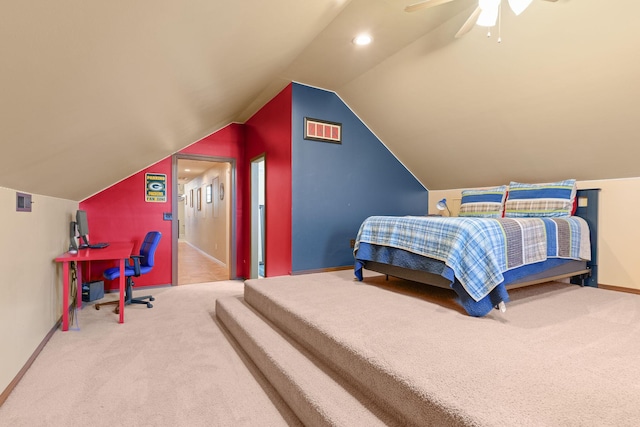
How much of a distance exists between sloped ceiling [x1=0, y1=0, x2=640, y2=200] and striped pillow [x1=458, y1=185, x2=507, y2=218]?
317 mm

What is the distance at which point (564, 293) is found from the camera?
2.84 metres

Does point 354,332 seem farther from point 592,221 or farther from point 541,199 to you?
point 592,221

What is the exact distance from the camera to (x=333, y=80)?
3.81 m

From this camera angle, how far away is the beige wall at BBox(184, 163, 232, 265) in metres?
5.70

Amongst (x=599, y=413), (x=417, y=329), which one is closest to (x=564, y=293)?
(x=417, y=329)

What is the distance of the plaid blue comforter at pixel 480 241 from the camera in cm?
208

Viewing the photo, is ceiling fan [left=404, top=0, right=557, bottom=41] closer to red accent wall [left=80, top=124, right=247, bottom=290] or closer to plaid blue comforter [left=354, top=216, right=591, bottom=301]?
plaid blue comforter [left=354, top=216, right=591, bottom=301]

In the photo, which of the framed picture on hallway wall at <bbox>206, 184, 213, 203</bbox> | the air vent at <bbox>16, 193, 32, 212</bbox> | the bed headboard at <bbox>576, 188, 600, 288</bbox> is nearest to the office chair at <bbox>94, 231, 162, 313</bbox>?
the air vent at <bbox>16, 193, 32, 212</bbox>

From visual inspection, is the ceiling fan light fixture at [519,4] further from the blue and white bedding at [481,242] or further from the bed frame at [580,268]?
the bed frame at [580,268]

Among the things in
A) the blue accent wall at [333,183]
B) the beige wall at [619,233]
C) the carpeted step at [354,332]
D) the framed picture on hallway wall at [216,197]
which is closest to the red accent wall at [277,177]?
the blue accent wall at [333,183]

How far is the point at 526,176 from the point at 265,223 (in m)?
3.43

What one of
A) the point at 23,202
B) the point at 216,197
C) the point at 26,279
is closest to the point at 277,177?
the point at 23,202

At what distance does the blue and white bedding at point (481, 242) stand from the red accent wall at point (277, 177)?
4.08ft

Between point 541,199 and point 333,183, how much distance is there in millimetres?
2397
